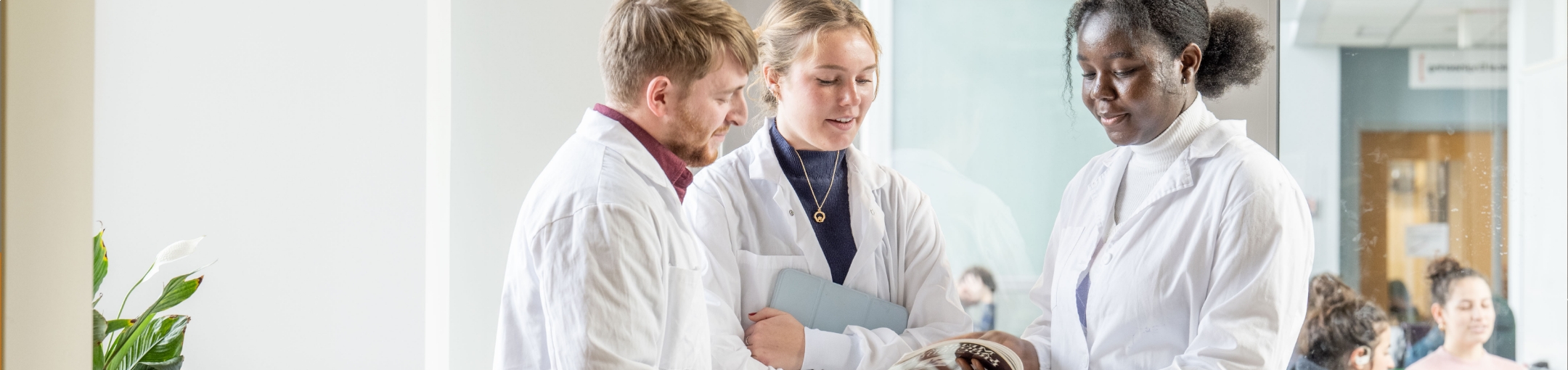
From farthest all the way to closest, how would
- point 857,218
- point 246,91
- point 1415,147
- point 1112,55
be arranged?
1. point 246,91
2. point 1415,147
3. point 857,218
4. point 1112,55

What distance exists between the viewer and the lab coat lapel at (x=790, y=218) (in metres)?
1.67

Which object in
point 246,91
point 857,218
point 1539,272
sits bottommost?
point 1539,272

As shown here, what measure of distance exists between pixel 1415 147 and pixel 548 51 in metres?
2.04

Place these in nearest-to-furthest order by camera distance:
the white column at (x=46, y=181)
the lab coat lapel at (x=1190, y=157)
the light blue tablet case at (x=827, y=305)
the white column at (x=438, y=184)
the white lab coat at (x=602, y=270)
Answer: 1. the white column at (x=46, y=181)
2. the white lab coat at (x=602, y=270)
3. the lab coat lapel at (x=1190, y=157)
4. the light blue tablet case at (x=827, y=305)
5. the white column at (x=438, y=184)

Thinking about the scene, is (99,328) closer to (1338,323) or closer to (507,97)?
(507,97)

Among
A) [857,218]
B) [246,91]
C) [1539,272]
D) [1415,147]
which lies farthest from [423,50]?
[1539,272]

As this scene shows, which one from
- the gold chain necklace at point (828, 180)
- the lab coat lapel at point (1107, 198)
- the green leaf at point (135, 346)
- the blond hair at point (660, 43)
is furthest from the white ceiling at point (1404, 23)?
the green leaf at point (135, 346)

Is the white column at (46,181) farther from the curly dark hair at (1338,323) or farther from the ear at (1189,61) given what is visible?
the curly dark hair at (1338,323)

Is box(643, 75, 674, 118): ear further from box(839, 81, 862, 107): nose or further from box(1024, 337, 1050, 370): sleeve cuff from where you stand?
box(1024, 337, 1050, 370): sleeve cuff

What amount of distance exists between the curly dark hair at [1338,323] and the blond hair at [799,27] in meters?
1.26

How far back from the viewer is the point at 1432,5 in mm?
2113

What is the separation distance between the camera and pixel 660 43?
3.98 feet

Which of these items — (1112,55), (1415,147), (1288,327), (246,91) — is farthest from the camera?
(246,91)

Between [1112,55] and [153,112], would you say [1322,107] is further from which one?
[153,112]
